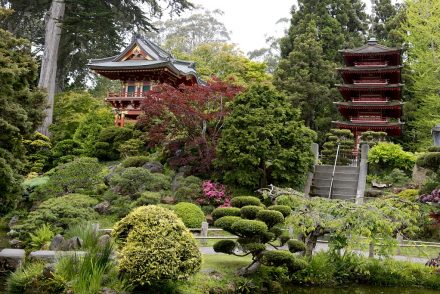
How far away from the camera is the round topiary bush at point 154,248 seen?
7.76m

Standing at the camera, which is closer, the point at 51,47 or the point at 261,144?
the point at 261,144

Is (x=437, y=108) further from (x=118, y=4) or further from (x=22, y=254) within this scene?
(x=22, y=254)

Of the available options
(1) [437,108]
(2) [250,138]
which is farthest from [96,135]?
(1) [437,108]

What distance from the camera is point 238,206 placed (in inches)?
422

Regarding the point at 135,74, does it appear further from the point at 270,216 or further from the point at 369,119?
the point at 270,216

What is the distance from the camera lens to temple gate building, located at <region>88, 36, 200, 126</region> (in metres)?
26.3

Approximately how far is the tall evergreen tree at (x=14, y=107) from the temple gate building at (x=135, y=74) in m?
13.1

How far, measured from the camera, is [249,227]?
9.20 meters

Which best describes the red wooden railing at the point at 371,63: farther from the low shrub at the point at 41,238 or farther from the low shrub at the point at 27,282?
the low shrub at the point at 27,282

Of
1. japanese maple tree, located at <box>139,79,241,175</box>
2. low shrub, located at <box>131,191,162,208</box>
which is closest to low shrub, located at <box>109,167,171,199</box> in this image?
low shrub, located at <box>131,191,162,208</box>

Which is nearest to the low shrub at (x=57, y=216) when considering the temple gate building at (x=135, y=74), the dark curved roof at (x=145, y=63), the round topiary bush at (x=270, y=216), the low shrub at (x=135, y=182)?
the low shrub at (x=135, y=182)

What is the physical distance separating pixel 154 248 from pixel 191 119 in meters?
11.3

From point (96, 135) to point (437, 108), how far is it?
20204mm

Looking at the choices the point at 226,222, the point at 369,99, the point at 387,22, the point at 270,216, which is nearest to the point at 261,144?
the point at 270,216
